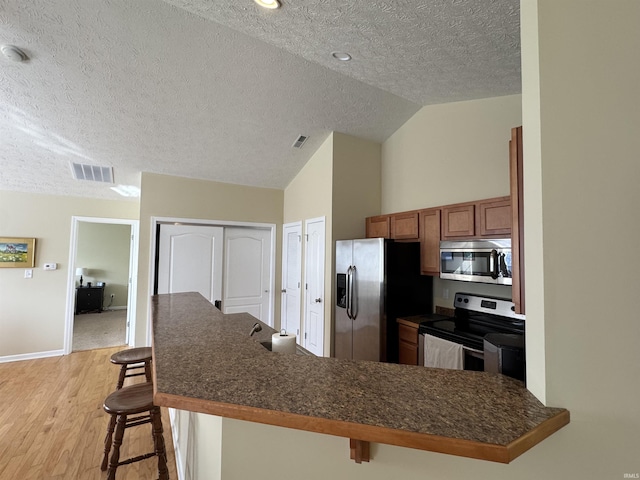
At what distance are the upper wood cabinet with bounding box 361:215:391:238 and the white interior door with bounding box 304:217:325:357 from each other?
22.5 inches

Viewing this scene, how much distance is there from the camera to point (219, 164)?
389 cm

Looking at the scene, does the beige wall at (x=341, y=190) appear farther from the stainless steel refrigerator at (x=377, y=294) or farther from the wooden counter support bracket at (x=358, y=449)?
the wooden counter support bracket at (x=358, y=449)

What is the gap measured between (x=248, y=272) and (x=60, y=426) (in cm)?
257

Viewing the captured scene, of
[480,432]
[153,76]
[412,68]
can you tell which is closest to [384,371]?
[480,432]

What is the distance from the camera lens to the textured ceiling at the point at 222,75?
1.91 meters

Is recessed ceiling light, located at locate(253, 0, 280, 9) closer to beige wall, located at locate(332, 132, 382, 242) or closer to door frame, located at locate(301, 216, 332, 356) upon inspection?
beige wall, located at locate(332, 132, 382, 242)

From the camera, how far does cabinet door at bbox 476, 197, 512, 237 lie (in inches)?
91.7

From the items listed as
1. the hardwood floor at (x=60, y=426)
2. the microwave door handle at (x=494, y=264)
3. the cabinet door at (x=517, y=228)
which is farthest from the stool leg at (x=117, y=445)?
the microwave door handle at (x=494, y=264)

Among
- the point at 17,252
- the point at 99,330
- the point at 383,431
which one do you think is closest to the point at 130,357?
the point at 383,431

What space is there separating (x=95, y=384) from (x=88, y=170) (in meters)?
2.62

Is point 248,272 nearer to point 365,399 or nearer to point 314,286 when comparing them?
point 314,286

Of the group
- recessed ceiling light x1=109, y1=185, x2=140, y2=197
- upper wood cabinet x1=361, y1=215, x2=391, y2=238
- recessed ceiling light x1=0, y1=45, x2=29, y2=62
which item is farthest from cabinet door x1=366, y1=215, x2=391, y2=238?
recessed ceiling light x1=109, y1=185, x2=140, y2=197

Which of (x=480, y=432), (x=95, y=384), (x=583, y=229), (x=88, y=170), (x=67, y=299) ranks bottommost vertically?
(x=95, y=384)

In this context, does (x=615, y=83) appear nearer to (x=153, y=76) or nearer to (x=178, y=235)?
(x=153, y=76)
